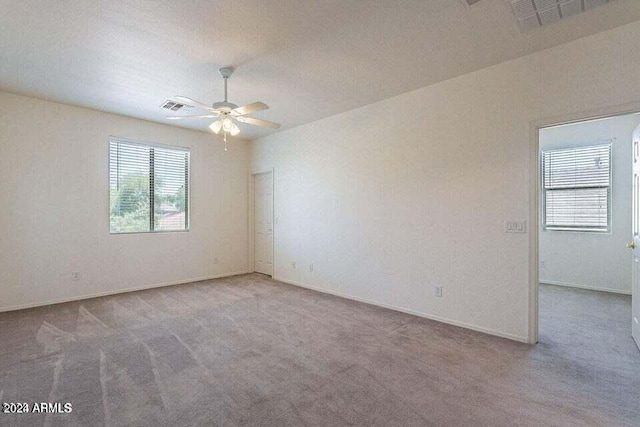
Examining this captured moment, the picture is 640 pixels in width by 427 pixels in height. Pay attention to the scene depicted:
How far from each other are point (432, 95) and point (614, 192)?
375 centimetres

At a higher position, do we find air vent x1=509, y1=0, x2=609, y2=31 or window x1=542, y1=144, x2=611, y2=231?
air vent x1=509, y1=0, x2=609, y2=31

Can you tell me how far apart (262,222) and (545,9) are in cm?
537

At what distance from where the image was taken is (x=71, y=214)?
4.53 m

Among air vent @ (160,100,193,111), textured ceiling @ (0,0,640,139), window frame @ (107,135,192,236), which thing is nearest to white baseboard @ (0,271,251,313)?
window frame @ (107,135,192,236)

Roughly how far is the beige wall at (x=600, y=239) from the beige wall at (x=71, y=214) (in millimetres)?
6370

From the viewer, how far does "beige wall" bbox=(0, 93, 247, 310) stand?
13.5 feet

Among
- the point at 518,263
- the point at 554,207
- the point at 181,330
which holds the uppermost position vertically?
the point at 554,207

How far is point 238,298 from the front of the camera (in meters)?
4.63

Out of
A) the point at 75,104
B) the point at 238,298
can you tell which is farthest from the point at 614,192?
the point at 75,104

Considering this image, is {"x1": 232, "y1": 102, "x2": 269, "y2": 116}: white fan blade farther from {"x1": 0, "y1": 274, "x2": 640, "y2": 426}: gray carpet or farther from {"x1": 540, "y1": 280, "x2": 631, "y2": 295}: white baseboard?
{"x1": 540, "y1": 280, "x2": 631, "y2": 295}: white baseboard

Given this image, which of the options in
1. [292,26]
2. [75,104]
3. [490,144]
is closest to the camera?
[292,26]

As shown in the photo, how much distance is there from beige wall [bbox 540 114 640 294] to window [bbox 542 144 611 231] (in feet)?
0.31

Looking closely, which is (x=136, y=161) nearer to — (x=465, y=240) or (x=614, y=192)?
(x=465, y=240)

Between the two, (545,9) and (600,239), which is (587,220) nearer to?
(600,239)
